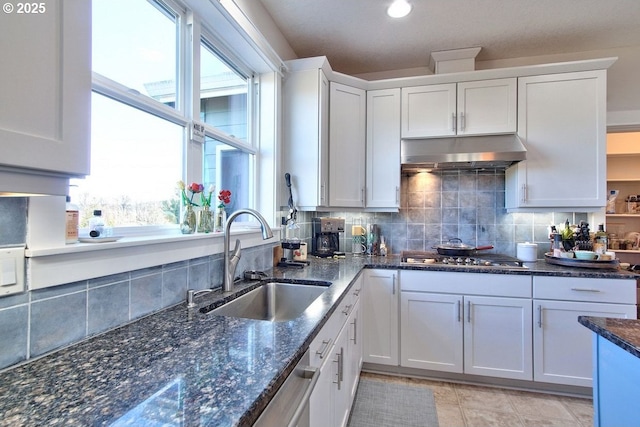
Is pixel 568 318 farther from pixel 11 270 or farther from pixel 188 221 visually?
pixel 11 270

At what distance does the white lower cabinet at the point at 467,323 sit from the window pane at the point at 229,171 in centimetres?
138

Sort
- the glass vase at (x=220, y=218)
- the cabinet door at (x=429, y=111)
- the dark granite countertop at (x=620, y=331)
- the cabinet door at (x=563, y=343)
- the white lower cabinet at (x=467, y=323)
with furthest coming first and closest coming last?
the cabinet door at (x=429, y=111) < the white lower cabinet at (x=467, y=323) < the cabinet door at (x=563, y=343) < the glass vase at (x=220, y=218) < the dark granite countertop at (x=620, y=331)

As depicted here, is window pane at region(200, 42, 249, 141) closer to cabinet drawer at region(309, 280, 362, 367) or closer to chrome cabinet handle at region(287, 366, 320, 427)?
cabinet drawer at region(309, 280, 362, 367)

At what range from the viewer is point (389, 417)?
1.92 metres

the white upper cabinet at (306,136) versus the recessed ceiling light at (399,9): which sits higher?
the recessed ceiling light at (399,9)

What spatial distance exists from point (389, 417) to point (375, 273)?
954 millimetres

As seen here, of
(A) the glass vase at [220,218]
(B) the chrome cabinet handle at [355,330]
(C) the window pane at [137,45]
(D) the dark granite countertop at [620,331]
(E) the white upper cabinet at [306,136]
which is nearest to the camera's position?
(D) the dark granite countertop at [620,331]

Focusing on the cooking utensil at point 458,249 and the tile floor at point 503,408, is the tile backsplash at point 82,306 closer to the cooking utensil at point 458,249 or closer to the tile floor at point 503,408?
the tile floor at point 503,408

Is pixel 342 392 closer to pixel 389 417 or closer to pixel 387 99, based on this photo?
pixel 389 417

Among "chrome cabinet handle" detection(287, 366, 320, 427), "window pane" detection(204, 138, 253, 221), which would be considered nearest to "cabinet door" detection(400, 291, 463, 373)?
"window pane" detection(204, 138, 253, 221)

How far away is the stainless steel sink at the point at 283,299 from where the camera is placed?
66.2 inches

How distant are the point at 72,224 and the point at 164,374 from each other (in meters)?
0.57

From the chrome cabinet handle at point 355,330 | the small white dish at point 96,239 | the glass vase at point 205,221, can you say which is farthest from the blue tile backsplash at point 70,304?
the chrome cabinet handle at point 355,330

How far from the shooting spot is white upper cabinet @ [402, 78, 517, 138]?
2463 mm
